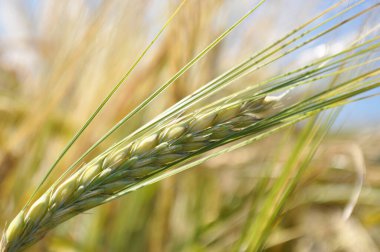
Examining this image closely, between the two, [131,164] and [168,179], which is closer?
[131,164]

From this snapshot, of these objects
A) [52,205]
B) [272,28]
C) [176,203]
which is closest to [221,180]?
[176,203]

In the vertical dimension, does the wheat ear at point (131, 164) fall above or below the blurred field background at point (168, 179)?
below

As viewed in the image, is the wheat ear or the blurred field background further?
the blurred field background

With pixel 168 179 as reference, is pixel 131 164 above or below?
below

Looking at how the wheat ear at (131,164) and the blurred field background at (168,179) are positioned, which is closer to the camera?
the wheat ear at (131,164)

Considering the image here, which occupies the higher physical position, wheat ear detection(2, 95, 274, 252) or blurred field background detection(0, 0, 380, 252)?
blurred field background detection(0, 0, 380, 252)
